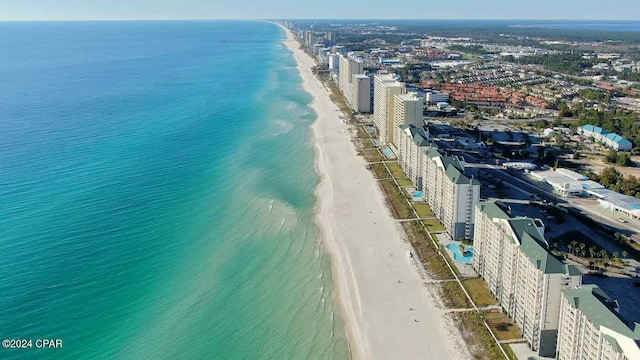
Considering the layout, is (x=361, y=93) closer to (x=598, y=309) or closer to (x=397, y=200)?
(x=397, y=200)

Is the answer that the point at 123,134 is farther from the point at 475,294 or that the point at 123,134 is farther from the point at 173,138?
the point at 475,294

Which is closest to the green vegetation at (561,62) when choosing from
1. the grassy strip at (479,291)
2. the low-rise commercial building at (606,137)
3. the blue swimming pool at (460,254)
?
the low-rise commercial building at (606,137)

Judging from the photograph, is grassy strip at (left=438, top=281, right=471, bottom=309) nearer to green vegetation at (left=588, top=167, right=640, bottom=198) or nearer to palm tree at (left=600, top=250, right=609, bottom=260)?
palm tree at (left=600, top=250, right=609, bottom=260)

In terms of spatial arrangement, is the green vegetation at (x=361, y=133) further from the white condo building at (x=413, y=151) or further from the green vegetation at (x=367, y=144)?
the white condo building at (x=413, y=151)

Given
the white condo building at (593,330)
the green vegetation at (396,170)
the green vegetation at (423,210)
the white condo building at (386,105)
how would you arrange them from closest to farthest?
the white condo building at (593,330)
the green vegetation at (423,210)
the green vegetation at (396,170)
the white condo building at (386,105)

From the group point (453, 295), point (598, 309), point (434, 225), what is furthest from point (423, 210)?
point (598, 309)
